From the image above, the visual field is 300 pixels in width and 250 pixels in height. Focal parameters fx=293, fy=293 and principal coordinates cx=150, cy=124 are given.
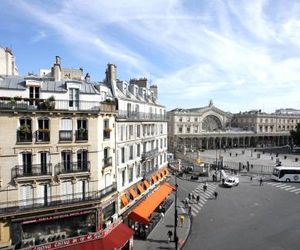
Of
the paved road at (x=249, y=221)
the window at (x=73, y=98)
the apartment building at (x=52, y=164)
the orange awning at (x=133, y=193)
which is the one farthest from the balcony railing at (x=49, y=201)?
the paved road at (x=249, y=221)

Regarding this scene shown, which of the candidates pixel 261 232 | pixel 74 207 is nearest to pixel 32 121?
pixel 74 207

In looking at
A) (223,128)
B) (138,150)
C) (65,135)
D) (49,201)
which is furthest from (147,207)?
(223,128)

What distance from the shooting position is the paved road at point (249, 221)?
24.8m

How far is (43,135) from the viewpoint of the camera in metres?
21.0

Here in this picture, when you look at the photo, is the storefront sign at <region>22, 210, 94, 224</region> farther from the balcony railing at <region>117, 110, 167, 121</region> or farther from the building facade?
the building facade

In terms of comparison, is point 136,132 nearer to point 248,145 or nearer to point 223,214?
point 223,214

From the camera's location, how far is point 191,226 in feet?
96.8

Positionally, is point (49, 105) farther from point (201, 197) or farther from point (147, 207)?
point (201, 197)

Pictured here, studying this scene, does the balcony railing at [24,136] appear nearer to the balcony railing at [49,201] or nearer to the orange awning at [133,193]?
the balcony railing at [49,201]

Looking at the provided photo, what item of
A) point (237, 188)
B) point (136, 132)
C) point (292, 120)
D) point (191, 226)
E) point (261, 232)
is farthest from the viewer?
point (292, 120)

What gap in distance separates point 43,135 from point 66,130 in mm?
1666

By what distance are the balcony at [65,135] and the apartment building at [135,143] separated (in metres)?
5.43

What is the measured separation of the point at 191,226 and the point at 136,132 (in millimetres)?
11216

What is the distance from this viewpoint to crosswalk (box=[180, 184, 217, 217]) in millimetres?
34875
